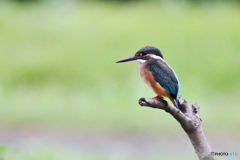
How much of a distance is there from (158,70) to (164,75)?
2cm

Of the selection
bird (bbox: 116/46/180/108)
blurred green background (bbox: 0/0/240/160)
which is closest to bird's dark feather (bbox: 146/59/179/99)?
A: bird (bbox: 116/46/180/108)

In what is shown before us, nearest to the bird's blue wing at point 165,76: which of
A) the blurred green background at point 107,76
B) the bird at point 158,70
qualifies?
the bird at point 158,70

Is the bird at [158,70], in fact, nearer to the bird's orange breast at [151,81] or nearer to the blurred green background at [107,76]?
the bird's orange breast at [151,81]

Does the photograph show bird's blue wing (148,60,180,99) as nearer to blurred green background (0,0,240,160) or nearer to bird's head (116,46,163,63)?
bird's head (116,46,163,63)

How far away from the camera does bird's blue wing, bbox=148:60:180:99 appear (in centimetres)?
86

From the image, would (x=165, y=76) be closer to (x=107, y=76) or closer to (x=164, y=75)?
(x=164, y=75)

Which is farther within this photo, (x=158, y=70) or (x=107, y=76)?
(x=107, y=76)

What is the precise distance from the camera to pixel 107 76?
339 centimetres

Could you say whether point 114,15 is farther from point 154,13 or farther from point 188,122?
point 188,122

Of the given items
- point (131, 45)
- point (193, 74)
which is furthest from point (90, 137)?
point (131, 45)

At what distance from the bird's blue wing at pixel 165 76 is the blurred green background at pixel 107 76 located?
0.42m

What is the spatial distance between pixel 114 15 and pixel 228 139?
2.76 m

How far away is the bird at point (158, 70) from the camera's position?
2.83 ft

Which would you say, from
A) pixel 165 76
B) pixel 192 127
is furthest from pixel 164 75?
pixel 192 127
